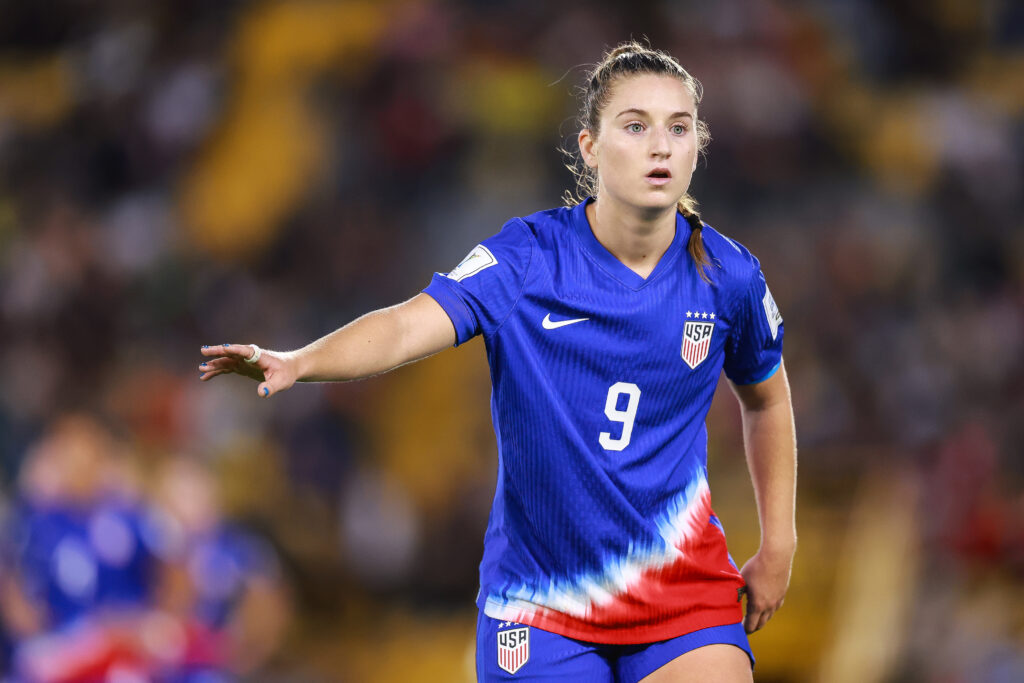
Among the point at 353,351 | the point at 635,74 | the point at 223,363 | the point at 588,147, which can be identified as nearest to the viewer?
the point at 223,363

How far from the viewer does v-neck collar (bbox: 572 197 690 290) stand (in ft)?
9.87

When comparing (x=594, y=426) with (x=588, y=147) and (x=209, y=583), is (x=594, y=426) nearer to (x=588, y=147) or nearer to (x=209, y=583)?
(x=588, y=147)

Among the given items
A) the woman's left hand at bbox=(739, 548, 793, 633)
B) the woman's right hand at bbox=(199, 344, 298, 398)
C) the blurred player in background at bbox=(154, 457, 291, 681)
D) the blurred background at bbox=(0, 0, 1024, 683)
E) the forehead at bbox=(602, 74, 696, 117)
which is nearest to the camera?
the woman's right hand at bbox=(199, 344, 298, 398)

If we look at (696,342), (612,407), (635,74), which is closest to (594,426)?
(612,407)

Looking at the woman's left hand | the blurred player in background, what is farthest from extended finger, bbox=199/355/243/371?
the blurred player in background

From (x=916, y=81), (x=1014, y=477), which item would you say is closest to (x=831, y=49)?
(x=916, y=81)

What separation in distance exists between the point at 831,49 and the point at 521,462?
35.4 ft

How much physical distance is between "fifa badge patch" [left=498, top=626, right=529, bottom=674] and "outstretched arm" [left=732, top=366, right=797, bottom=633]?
2.20ft

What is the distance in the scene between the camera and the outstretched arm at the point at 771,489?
3248 millimetres

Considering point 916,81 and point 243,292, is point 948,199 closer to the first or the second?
point 916,81

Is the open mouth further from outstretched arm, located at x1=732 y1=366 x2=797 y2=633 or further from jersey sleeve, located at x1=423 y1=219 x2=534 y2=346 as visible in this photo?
outstretched arm, located at x1=732 y1=366 x2=797 y2=633

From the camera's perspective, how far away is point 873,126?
480 inches

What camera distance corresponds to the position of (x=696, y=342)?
3025 millimetres

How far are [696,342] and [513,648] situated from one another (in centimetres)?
85
